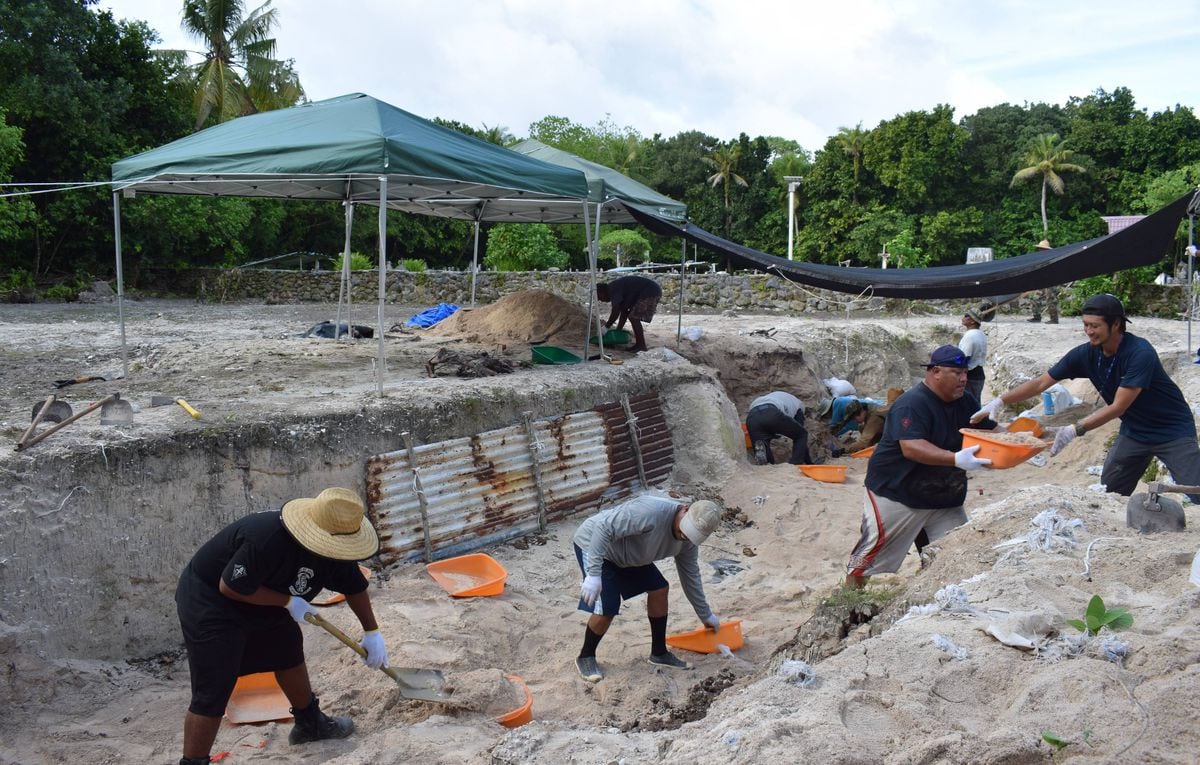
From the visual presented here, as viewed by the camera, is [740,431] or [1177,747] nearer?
[1177,747]

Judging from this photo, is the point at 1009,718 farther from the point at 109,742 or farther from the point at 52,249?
the point at 52,249

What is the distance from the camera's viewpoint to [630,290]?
9797mm

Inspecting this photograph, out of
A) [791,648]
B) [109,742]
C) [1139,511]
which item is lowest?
[109,742]

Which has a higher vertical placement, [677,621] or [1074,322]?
[1074,322]

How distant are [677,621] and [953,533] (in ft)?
5.42

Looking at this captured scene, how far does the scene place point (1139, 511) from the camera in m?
4.12

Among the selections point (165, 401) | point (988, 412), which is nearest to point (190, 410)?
point (165, 401)

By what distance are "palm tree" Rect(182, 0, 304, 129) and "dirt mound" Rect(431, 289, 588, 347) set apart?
1682cm

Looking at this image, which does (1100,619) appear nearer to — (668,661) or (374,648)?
(668,661)

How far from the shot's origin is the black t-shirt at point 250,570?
3.24 m

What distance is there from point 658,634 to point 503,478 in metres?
2.25

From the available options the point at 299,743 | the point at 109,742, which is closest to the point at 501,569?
the point at 299,743

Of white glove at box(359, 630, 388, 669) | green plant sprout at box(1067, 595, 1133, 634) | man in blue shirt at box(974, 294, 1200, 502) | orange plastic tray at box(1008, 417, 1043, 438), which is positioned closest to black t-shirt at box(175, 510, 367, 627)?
white glove at box(359, 630, 388, 669)

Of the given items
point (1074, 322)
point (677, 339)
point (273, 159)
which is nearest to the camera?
point (273, 159)
